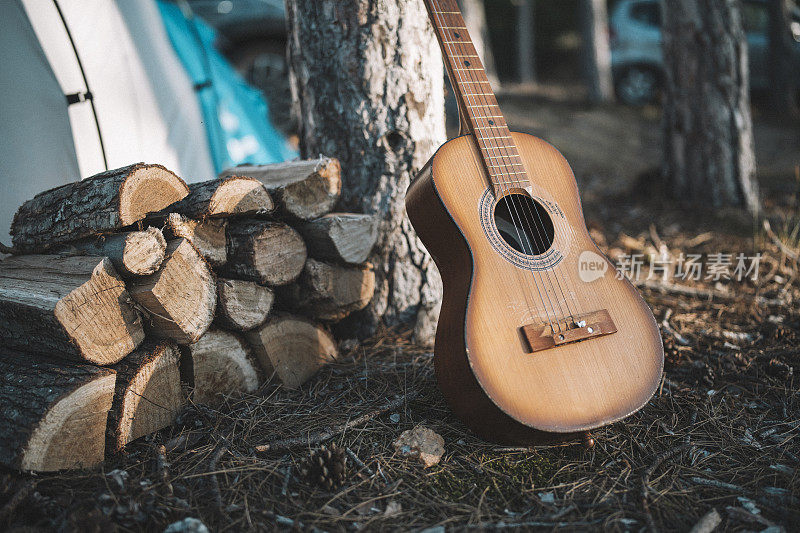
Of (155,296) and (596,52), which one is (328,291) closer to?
(155,296)

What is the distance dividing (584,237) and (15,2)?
271 centimetres

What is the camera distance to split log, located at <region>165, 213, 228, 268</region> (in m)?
1.75

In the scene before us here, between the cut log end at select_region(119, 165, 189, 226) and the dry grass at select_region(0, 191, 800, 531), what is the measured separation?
0.72 meters

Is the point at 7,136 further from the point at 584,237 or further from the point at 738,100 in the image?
the point at 738,100

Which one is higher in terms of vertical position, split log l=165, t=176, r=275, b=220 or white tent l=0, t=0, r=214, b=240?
white tent l=0, t=0, r=214, b=240

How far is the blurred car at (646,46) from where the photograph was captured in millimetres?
7473

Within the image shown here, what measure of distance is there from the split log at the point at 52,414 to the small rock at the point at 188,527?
0.43m

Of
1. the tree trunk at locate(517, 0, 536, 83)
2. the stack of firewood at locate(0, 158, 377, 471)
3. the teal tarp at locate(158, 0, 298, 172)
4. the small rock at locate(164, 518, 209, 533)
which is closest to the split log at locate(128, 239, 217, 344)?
the stack of firewood at locate(0, 158, 377, 471)

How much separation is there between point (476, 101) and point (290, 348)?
124 cm

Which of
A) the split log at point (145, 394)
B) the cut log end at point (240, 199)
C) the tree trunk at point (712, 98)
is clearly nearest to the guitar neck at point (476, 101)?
the cut log end at point (240, 199)

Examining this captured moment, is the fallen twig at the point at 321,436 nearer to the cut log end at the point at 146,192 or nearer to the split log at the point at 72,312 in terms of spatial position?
the split log at the point at 72,312

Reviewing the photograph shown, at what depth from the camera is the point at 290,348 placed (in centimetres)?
208

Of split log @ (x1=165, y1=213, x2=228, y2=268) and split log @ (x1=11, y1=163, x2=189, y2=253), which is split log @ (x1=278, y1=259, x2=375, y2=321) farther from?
split log @ (x1=11, y1=163, x2=189, y2=253)

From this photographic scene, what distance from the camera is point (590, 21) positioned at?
7.86 meters
